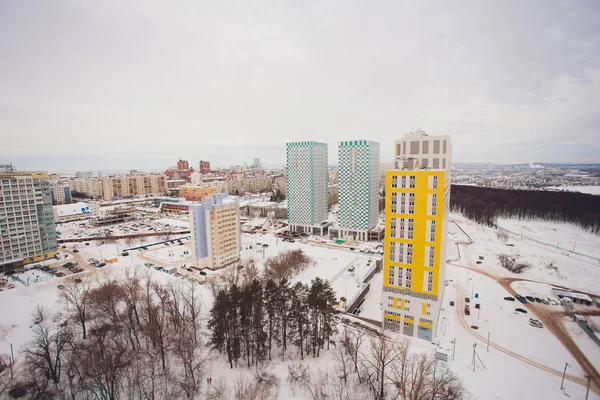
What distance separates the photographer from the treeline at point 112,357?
51.0 ft

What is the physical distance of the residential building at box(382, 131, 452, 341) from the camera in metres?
20.8

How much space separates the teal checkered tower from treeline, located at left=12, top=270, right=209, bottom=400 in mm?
34957

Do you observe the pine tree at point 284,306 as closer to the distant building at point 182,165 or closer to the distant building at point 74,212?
the distant building at point 74,212

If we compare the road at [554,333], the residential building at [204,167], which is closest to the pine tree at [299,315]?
the road at [554,333]

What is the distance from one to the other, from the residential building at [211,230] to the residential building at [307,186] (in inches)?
806

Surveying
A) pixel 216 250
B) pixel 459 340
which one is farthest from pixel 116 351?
pixel 459 340

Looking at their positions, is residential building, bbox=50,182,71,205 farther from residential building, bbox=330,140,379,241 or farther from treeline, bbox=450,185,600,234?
treeline, bbox=450,185,600,234

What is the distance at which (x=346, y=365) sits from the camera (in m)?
A: 18.1

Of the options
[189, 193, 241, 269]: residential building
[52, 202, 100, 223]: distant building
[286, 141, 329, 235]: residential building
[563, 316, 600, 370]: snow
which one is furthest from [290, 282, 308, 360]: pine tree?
[52, 202, 100, 223]: distant building

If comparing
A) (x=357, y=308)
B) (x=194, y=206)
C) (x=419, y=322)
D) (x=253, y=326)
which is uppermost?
(x=194, y=206)

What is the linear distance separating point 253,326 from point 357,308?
13.1 m

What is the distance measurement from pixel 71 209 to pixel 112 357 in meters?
69.8

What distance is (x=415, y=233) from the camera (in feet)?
70.2

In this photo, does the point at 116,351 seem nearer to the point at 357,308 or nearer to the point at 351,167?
the point at 357,308
